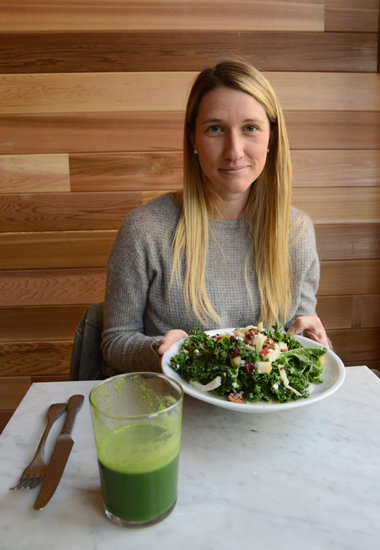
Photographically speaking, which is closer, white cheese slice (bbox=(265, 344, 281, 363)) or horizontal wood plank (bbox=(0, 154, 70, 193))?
white cheese slice (bbox=(265, 344, 281, 363))

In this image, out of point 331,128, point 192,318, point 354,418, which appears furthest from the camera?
point 331,128

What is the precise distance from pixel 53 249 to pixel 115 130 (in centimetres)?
65

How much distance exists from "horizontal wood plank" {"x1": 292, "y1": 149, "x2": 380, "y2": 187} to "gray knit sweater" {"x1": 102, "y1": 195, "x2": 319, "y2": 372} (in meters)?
0.85

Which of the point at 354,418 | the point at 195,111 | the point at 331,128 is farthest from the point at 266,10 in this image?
the point at 354,418

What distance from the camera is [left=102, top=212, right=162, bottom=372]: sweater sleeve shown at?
1305mm

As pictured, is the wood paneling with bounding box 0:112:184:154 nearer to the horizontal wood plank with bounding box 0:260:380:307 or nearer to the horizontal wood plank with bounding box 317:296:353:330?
the horizontal wood plank with bounding box 0:260:380:307

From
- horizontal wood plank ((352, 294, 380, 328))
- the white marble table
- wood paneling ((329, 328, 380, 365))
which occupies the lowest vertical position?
wood paneling ((329, 328, 380, 365))

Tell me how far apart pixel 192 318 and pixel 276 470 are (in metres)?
0.69

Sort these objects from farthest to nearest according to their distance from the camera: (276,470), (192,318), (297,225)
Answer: (297,225) → (192,318) → (276,470)

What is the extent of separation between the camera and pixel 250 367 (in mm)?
813

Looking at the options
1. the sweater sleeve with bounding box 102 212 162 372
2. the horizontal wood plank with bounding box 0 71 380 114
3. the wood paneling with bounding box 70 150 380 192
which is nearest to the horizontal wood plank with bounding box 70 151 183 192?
the wood paneling with bounding box 70 150 380 192

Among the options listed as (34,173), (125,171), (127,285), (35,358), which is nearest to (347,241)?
A: (125,171)

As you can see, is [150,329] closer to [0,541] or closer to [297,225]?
[297,225]

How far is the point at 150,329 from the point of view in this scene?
55.7 inches
